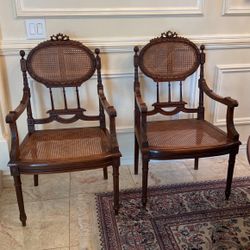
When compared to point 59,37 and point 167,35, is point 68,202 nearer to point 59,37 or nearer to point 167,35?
point 59,37

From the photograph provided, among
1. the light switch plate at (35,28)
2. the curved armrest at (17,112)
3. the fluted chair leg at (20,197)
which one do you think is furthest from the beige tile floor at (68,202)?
the light switch plate at (35,28)

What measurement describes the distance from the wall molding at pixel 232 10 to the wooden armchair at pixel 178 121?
332 millimetres

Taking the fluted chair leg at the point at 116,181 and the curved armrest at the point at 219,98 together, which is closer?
the fluted chair leg at the point at 116,181

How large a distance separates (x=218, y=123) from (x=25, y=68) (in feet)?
4.90

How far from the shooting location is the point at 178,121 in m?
1.98

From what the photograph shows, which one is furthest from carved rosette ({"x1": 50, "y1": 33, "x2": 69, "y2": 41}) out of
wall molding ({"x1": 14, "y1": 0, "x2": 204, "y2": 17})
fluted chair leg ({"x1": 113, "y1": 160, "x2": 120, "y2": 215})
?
fluted chair leg ({"x1": 113, "y1": 160, "x2": 120, "y2": 215})

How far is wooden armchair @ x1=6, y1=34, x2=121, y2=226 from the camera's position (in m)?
Answer: 1.49

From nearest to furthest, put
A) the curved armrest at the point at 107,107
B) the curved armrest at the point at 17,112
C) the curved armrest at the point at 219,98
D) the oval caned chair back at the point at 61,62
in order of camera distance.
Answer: the curved armrest at the point at 17,112 → the curved armrest at the point at 107,107 → the curved armrest at the point at 219,98 → the oval caned chair back at the point at 61,62

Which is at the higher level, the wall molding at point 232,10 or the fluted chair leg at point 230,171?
the wall molding at point 232,10

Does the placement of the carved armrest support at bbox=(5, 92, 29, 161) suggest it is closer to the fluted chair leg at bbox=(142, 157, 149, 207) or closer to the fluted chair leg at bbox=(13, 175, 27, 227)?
the fluted chair leg at bbox=(13, 175, 27, 227)

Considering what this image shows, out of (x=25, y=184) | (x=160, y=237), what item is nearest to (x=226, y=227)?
(x=160, y=237)

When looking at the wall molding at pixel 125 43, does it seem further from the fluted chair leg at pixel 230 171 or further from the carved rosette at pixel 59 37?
the fluted chair leg at pixel 230 171

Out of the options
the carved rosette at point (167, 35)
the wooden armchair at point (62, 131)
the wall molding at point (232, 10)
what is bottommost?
the wooden armchair at point (62, 131)

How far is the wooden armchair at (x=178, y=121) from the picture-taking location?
161 centimetres
